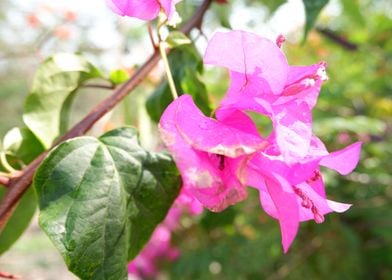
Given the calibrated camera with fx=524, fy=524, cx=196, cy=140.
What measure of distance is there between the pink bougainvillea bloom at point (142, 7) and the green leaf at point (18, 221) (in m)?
0.25

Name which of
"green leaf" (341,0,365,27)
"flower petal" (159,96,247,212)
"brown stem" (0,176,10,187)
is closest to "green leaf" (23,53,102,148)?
"brown stem" (0,176,10,187)

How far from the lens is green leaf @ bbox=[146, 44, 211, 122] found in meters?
0.59

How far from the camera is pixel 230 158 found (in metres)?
0.36

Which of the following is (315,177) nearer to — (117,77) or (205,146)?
(205,146)

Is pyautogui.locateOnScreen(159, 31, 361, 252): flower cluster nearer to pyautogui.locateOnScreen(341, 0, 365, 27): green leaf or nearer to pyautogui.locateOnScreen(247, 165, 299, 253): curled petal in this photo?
pyautogui.locateOnScreen(247, 165, 299, 253): curled petal

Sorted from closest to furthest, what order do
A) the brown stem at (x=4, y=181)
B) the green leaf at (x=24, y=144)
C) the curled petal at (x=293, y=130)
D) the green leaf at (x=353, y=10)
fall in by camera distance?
the curled petal at (x=293, y=130) → the brown stem at (x=4, y=181) → the green leaf at (x=24, y=144) → the green leaf at (x=353, y=10)

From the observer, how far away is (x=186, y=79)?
60 cm

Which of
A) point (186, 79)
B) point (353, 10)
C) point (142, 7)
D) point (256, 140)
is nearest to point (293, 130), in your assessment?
point (256, 140)

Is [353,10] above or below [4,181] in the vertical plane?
below

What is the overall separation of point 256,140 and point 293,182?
38mm

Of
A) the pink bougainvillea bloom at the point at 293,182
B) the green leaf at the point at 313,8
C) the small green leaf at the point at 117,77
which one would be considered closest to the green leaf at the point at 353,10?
the green leaf at the point at 313,8

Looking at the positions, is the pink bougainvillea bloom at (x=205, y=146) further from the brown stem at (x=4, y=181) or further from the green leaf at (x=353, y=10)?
the green leaf at (x=353, y=10)

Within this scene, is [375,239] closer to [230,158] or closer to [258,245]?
[258,245]

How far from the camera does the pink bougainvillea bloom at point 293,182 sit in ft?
1.16
